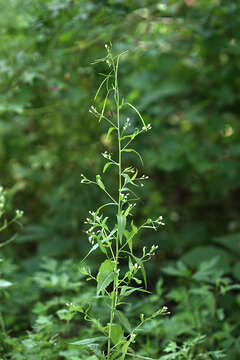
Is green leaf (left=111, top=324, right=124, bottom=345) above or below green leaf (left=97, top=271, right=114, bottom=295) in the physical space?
below

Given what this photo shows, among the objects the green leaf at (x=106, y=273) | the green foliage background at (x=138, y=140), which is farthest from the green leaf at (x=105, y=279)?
the green foliage background at (x=138, y=140)

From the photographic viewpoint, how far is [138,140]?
2.51 metres

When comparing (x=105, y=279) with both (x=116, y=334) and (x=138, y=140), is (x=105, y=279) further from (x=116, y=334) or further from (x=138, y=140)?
(x=138, y=140)

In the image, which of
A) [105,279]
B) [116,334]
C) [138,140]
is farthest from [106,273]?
[138,140]

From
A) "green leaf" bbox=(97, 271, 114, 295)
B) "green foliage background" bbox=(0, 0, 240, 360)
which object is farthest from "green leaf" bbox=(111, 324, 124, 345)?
"green foliage background" bbox=(0, 0, 240, 360)

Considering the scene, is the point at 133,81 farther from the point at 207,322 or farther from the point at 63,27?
the point at 207,322

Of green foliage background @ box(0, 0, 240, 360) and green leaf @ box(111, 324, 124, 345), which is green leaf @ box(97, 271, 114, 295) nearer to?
green leaf @ box(111, 324, 124, 345)

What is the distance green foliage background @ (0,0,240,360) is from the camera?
1778 mm

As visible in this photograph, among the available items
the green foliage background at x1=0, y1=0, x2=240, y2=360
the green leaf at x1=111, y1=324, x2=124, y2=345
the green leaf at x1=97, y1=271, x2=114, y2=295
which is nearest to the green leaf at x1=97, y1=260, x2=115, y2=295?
the green leaf at x1=97, y1=271, x2=114, y2=295

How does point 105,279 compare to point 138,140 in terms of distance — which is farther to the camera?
point 138,140

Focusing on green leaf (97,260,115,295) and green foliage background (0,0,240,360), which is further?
green foliage background (0,0,240,360)

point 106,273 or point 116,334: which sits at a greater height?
point 106,273

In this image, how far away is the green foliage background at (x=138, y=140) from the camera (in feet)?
5.83

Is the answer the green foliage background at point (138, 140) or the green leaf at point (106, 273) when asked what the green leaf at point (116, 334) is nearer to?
the green leaf at point (106, 273)
